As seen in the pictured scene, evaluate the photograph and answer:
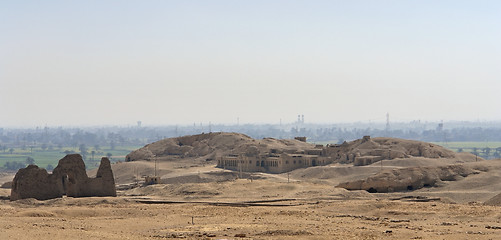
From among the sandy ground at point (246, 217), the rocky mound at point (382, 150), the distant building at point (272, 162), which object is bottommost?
the sandy ground at point (246, 217)

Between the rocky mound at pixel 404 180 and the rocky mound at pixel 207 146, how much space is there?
2967 centimetres

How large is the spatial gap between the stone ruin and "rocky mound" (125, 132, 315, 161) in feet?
127

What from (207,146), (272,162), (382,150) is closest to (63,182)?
(272,162)

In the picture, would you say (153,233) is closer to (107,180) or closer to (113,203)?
(113,203)

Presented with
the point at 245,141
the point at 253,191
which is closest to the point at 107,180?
the point at 253,191

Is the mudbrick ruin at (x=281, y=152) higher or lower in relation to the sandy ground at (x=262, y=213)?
higher

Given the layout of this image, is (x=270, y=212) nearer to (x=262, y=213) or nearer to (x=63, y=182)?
(x=262, y=213)

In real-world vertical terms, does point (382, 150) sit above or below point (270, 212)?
above

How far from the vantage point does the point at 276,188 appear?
58406 mm

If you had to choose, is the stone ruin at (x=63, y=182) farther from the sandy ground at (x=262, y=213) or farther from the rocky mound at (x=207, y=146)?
the rocky mound at (x=207, y=146)

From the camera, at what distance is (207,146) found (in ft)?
324

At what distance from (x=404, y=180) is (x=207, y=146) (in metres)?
41.0

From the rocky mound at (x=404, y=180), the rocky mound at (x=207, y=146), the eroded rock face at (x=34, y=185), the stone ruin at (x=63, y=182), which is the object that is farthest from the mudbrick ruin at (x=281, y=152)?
the eroded rock face at (x=34, y=185)

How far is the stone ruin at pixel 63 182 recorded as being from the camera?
1984 inches
